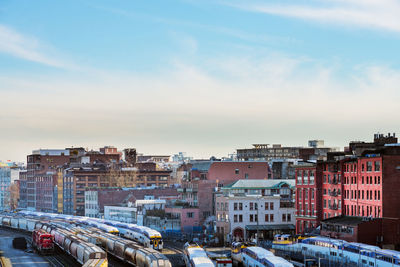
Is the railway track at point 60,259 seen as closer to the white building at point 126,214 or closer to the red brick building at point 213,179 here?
the red brick building at point 213,179

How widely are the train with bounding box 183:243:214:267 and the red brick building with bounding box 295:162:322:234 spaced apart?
1291 inches

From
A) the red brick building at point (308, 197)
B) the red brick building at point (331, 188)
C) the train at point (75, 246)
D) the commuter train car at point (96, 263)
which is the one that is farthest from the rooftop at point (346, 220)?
the commuter train car at point (96, 263)

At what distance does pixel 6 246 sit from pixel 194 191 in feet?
156

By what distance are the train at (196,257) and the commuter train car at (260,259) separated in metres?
7.46

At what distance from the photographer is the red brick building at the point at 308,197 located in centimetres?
13875

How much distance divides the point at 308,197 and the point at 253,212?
695 inches

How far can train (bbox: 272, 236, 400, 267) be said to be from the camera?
9588 centimetres

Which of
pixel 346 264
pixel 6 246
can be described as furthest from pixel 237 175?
pixel 346 264

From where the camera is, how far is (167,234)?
6619 inches

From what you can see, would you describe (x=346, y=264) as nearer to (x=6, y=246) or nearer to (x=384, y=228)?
(x=384, y=228)

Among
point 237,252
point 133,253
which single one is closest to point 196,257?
point 133,253

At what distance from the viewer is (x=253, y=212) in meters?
155

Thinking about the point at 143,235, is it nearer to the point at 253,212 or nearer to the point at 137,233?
the point at 137,233

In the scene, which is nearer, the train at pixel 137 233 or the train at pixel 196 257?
the train at pixel 196 257
